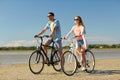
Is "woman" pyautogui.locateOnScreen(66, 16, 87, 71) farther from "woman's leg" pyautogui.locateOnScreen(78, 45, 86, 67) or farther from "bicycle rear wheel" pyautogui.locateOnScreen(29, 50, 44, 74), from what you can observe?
"bicycle rear wheel" pyautogui.locateOnScreen(29, 50, 44, 74)

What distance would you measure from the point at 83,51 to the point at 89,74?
849mm

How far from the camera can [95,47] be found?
54.2m

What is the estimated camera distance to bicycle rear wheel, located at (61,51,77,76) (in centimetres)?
1502

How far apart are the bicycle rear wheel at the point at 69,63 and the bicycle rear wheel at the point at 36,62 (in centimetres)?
81

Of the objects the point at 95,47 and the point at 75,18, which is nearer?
the point at 75,18

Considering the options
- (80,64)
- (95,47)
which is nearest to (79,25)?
(80,64)

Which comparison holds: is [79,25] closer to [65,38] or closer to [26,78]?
[65,38]

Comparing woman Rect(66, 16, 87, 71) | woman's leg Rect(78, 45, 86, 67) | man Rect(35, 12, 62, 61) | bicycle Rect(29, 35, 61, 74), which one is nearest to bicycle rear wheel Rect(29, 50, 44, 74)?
bicycle Rect(29, 35, 61, 74)

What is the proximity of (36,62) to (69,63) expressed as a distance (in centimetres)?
114

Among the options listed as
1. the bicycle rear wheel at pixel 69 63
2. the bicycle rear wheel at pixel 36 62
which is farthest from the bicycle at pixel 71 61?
the bicycle rear wheel at pixel 36 62

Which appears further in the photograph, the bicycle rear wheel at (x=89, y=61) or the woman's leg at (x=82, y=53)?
the bicycle rear wheel at (x=89, y=61)

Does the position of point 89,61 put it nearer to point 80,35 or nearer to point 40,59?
point 80,35

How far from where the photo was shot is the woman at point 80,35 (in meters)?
15.5

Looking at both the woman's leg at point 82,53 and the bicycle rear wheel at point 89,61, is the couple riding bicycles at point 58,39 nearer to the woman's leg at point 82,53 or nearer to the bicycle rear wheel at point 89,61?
the woman's leg at point 82,53
